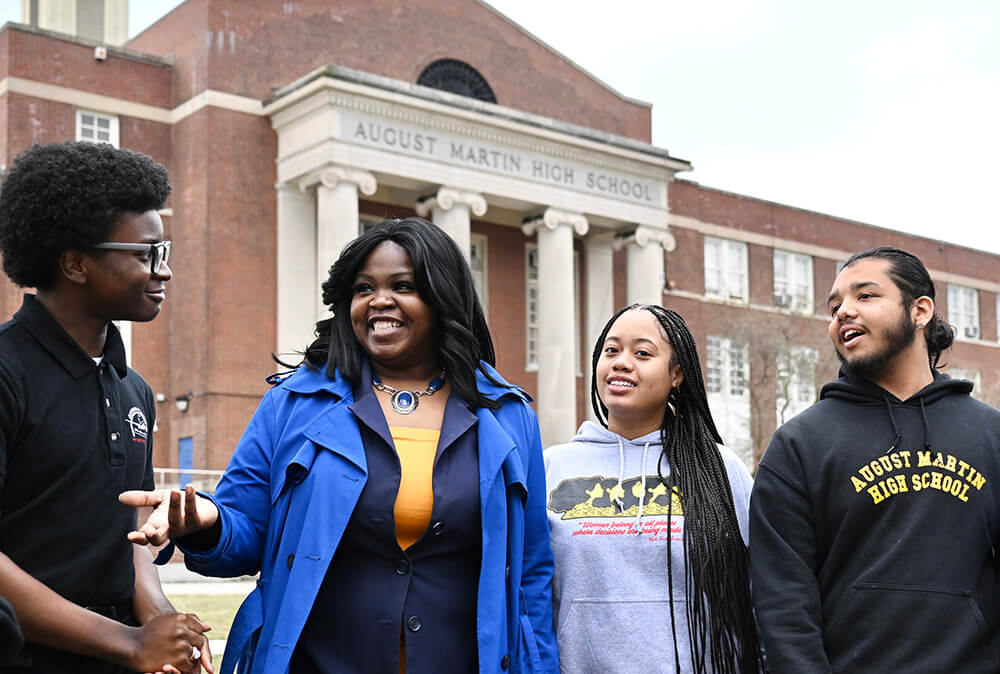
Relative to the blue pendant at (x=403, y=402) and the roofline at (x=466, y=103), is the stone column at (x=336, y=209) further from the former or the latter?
the blue pendant at (x=403, y=402)

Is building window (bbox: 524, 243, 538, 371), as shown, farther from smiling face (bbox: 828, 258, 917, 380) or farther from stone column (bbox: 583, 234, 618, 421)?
smiling face (bbox: 828, 258, 917, 380)

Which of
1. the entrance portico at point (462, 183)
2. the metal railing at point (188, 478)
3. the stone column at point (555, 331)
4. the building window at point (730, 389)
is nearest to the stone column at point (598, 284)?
the entrance portico at point (462, 183)

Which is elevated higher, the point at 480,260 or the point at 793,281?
the point at 793,281

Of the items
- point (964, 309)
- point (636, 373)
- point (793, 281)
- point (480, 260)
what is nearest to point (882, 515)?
point (636, 373)

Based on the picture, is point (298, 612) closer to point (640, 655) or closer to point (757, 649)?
point (640, 655)

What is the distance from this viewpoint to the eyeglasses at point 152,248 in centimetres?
344

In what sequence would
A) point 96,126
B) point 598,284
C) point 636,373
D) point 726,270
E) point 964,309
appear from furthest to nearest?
point 964,309
point 726,270
point 598,284
point 96,126
point 636,373

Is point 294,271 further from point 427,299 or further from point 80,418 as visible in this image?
point 80,418

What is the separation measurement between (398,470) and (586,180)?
88.2 feet

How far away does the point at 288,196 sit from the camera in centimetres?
2664

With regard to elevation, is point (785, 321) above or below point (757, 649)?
above

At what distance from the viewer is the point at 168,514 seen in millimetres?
3227

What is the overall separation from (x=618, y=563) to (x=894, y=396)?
1.16 metres

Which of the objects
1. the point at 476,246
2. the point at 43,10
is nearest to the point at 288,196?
the point at 476,246
